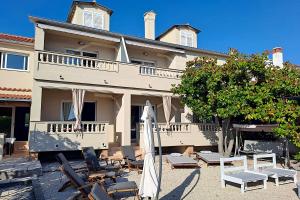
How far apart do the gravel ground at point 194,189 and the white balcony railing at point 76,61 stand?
21.0 ft

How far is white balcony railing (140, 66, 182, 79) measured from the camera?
17531mm

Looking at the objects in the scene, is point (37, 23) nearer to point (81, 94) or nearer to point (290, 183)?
point (81, 94)

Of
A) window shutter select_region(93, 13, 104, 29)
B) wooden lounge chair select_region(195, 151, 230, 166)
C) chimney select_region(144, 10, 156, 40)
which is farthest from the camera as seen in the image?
chimney select_region(144, 10, 156, 40)

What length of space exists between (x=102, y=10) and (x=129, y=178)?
15.4m

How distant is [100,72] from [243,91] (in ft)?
28.4

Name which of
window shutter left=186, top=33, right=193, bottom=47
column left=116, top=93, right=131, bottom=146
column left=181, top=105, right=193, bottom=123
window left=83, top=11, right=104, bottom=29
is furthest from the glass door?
window shutter left=186, top=33, right=193, bottom=47

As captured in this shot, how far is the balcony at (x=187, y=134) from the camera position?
54.0ft

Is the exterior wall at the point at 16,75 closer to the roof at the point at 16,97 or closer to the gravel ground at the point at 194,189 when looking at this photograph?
the roof at the point at 16,97

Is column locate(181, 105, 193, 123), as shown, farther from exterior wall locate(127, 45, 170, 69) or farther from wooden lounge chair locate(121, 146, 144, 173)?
wooden lounge chair locate(121, 146, 144, 173)

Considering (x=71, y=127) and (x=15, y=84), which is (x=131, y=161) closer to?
(x=71, y=127)

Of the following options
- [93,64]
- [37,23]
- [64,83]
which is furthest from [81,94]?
[37,23]

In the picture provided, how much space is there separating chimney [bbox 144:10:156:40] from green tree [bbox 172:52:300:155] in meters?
8.13

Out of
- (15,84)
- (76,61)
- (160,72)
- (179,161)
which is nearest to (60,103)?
(76,61)

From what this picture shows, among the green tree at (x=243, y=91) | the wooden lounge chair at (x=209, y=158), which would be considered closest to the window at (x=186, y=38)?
the green tree at (x=243, y=91)
